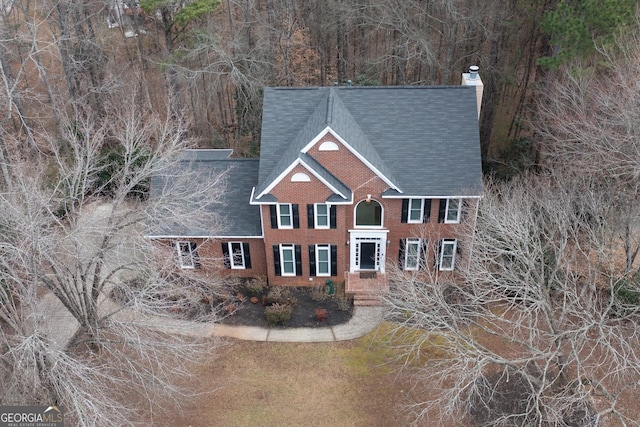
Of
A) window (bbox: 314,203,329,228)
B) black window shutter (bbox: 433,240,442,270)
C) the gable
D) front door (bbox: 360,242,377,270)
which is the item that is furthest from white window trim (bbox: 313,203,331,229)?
black window shutter (bbox: 433,240,442,270)

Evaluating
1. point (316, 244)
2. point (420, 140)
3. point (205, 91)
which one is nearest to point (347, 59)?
point (205, 91)

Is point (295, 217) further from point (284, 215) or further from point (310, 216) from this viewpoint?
point (310, 216)

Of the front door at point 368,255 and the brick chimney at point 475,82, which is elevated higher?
the brick chimney at point 475,82

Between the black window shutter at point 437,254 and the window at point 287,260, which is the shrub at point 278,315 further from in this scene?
the black window shutter at point 437,254

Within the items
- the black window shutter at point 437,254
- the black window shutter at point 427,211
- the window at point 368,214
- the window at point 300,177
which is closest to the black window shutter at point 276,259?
the window at point 300,177

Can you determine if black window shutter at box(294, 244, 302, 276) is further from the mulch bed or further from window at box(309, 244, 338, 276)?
the mulch bed

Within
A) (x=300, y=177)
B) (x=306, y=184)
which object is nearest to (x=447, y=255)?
(x=306, y=184)
